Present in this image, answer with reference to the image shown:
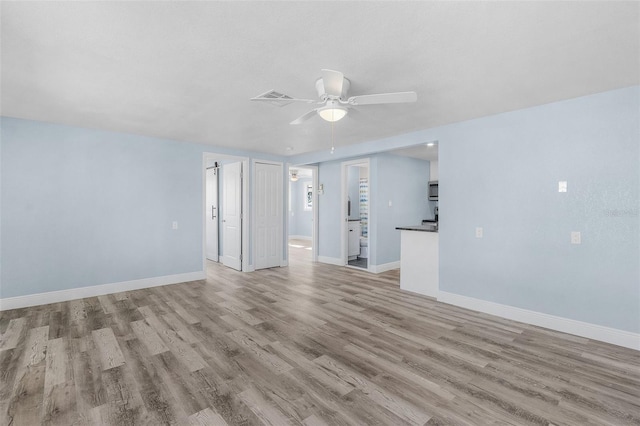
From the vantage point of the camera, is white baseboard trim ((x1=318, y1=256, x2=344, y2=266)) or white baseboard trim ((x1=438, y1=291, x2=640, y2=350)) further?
white baseboard trim ((x1=318, y1=256, x2=344, y2=266))

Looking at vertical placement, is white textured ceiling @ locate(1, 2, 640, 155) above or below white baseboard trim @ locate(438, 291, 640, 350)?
above

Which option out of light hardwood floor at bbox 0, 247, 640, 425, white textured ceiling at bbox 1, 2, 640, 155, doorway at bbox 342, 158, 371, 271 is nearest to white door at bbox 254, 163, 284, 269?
doorway at bbox 342, 158, 371, 271

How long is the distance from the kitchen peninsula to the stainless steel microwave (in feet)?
8.83

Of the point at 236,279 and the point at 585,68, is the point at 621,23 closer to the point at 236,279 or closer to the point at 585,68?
the point at 585,68

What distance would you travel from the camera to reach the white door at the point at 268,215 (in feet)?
20.5

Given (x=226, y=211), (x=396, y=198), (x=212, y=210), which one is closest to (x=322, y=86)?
(x=396, y=198)

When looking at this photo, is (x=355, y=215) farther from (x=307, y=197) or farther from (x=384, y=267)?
(x=307, y=197)

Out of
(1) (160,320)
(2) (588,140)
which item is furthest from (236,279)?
(2) (588,140)

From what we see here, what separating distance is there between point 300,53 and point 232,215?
4699 millimetres

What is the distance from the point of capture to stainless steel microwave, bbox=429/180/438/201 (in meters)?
7.12

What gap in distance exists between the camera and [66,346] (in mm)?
2850

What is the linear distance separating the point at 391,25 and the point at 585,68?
6.14ft

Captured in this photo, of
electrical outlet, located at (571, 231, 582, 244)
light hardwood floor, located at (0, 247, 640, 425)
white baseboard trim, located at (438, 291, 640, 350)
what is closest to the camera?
light hardwood floor, located at (0, 247, 640, 425)

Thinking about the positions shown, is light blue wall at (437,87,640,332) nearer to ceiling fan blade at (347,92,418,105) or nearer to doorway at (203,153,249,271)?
ceiling fan blade at (347,92,418,105)
